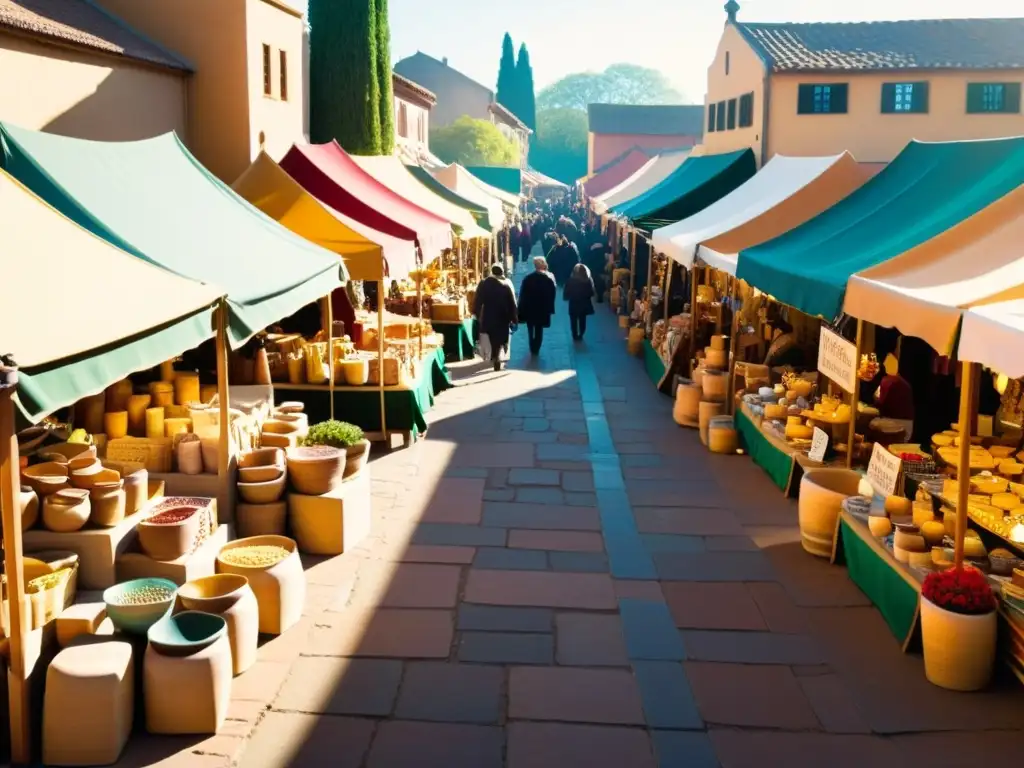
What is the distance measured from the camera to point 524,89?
84.4 meters

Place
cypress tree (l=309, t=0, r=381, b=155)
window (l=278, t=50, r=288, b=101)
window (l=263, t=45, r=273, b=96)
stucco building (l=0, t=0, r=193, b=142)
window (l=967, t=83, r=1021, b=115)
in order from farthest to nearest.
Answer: window (l=967, t=83, r=1021, b=115) → cypress tree (l=309, t=0, r=381, b=155) → window (l=278, t=50, r=288, b=101) → window (l=263, t=45, r=273, b=96) → stucco building (l=0, t=0, r=193, b=142)

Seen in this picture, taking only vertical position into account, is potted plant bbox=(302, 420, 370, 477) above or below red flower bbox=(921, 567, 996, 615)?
above

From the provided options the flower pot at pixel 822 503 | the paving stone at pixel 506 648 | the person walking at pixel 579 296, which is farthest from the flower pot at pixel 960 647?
the person walking at pixel 579 296

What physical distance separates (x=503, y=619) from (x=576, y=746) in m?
1.57

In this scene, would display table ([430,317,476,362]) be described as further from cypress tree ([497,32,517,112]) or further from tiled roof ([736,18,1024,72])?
cypress tree ([497,32,517,112])

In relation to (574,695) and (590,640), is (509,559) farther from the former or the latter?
(574,695)

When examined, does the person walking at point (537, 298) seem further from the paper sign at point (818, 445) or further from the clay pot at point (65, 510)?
the clay pot at point (65, 510)

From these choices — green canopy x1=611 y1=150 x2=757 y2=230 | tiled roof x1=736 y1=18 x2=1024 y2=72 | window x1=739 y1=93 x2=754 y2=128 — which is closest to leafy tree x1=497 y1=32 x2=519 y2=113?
tiled roof x1=736 y1=18 x2=1024 y2=72

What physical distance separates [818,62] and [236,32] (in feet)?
44.6

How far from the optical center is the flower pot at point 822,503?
24.2ft

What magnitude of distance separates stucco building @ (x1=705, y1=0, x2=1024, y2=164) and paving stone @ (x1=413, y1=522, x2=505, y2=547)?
1600 cm

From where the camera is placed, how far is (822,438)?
325 inches

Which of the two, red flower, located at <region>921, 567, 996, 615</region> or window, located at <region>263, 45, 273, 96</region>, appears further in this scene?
window, located at <region>263, 45, 273, 96</region>

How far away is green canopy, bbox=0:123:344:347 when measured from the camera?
647 cm
